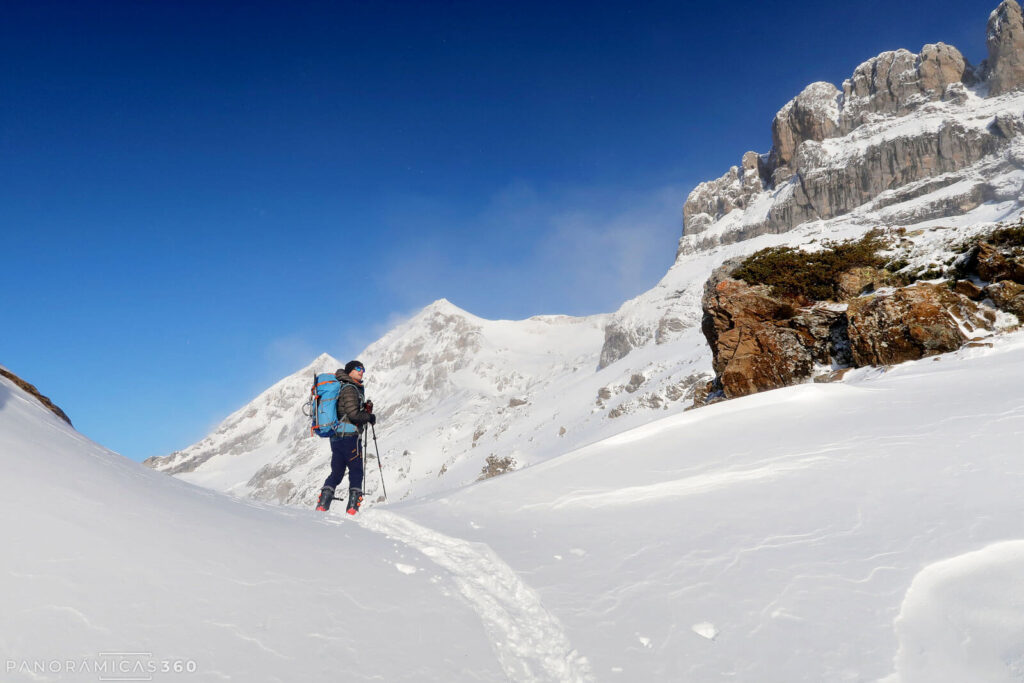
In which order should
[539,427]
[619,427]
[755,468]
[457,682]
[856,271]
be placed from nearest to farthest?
[457,682] < [755,468] < [856,271] < [619,427] < [539,427]

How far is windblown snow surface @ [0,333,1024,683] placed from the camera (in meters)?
2.62

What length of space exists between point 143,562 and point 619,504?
4.53 m

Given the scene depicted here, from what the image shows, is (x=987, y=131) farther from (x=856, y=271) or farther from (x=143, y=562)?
(x=143, y=562)

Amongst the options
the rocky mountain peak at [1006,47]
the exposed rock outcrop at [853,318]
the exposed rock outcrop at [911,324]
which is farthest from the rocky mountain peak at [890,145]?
the exposed rock outcrop at [911,324]

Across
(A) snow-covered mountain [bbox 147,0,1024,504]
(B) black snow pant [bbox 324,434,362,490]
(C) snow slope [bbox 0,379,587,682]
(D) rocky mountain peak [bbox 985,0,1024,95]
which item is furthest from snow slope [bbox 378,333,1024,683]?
(D) rocky mountain peak [bbox 985,0,1024,95]

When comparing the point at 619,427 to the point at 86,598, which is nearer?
the point at 86,598

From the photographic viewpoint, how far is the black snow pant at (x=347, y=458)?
27.5ft

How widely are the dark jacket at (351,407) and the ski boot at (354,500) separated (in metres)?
1.08

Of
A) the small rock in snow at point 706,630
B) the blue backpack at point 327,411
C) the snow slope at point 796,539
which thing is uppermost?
the blue backpack at point 327,411

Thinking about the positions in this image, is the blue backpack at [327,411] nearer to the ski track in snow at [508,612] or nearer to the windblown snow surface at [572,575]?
the windblown snow surface at [572,575]

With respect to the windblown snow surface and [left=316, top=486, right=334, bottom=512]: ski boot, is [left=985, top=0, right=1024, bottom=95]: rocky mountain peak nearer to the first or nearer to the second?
the windblown snow surface

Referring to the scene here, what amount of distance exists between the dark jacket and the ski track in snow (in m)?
3.00

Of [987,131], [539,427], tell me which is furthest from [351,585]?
[987,131]

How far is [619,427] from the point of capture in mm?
34188
